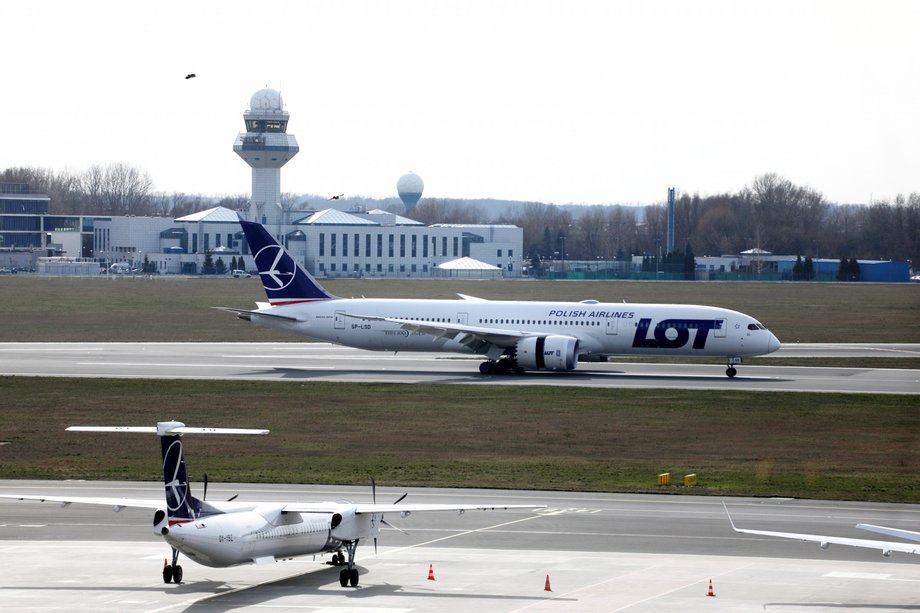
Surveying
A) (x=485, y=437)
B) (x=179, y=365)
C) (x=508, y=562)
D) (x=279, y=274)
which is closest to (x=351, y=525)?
(x=508, y=562)

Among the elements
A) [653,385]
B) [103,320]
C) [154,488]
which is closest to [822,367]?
[653,385]

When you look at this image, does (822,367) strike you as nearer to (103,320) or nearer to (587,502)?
(587,502)

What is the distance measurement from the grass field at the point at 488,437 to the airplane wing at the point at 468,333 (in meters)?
7.70

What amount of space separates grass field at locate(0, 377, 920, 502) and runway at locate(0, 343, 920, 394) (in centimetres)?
421

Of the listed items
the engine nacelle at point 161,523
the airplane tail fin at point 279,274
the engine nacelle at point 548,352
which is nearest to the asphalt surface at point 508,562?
the engine nacelle at point 161,523

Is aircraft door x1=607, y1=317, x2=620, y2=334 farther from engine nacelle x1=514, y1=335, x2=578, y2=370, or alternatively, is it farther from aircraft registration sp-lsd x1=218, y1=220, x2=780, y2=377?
engine nacelle x1=514, y1=335, x2=578, y2=370

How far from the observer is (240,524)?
27641 millimetres

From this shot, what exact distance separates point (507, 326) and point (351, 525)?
49.8 meters

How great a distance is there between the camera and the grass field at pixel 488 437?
4453cm

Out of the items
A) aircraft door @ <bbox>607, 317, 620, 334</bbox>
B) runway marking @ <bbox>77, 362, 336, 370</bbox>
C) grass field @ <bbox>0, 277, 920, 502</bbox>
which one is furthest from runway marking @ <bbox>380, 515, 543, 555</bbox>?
runway marking @ <bbox>77, 362, 336, 370</bbox>

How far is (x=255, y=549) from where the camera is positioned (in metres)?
27.8

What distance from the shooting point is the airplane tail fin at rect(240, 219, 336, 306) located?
81.6m

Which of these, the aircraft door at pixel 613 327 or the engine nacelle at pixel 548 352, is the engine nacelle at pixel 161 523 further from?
the aircraft door at pixel 613 327

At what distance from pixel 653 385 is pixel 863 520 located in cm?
3409
